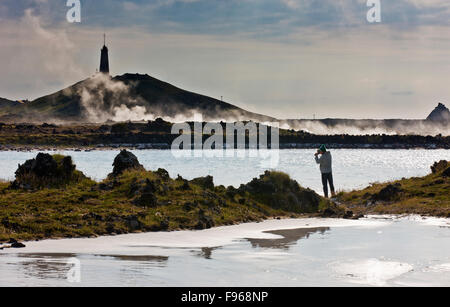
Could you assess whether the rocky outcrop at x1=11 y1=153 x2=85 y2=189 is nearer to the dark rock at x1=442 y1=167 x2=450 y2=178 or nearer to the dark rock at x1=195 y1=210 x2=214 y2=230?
the dark rock at x1=195 y1=210 x2=214 y2=230

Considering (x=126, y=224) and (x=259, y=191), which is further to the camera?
(x=259, y=191)

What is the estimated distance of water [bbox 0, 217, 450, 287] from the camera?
622 inches

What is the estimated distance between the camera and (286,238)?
23.3m

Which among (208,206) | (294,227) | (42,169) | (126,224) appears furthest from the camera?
(42,169)

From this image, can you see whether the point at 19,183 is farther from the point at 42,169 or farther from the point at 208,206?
the point at 208,206

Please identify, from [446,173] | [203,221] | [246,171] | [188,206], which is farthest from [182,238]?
[246,171]

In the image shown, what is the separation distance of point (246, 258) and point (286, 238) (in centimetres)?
458

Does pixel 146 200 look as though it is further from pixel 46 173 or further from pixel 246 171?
pixel 246 171

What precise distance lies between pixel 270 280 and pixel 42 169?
17.8m

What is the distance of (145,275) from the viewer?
1622 centimetres

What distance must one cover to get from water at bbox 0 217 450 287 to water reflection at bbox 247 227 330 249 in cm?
3

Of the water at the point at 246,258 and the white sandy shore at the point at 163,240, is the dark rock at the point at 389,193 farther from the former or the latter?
the water at the point at 246,258
